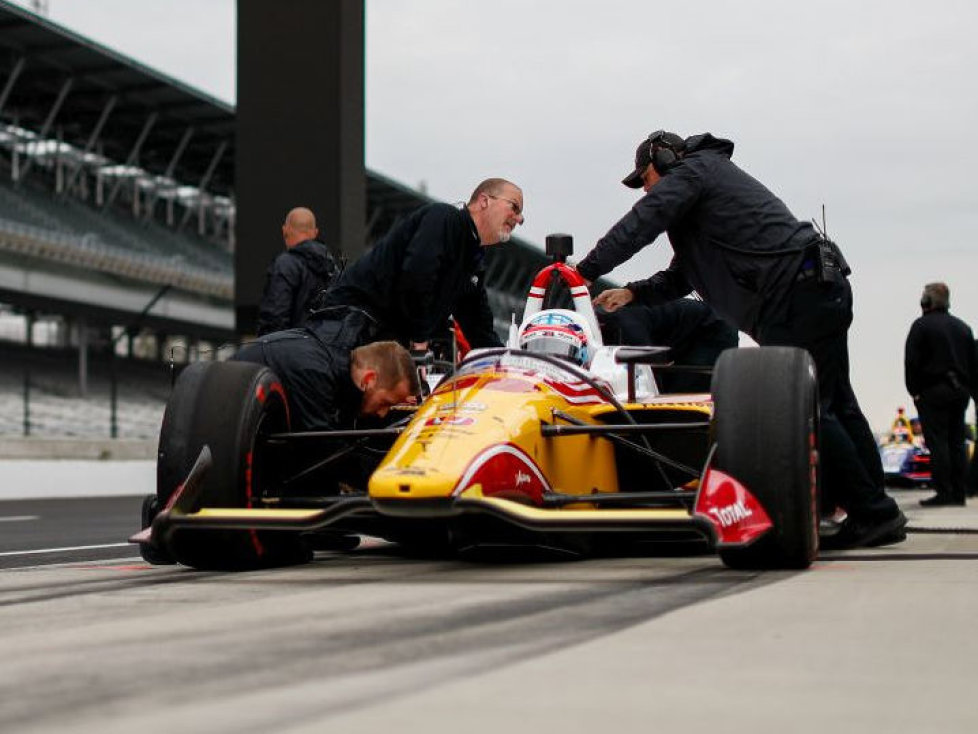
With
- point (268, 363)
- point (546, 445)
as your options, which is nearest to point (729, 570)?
point (546, 445)

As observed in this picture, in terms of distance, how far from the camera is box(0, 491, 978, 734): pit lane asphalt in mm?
2123

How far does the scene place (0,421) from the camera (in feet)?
78.7

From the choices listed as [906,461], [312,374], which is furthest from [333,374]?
[906,461]

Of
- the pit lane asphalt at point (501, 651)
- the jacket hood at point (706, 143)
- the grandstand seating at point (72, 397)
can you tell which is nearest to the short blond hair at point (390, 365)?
the pit lane asphalt at point (501, 651)

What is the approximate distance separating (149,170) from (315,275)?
118ft

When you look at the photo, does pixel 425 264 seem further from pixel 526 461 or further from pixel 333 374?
pixel 526 461

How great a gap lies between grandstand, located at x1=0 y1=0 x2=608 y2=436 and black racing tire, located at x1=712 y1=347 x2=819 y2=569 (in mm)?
21502

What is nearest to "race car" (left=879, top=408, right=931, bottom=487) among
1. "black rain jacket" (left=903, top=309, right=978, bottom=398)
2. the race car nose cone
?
"black rain jacket" (left=903, top=309, right=978, bottom=398)

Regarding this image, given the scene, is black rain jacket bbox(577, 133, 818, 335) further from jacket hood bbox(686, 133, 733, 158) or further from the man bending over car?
the man bending over car

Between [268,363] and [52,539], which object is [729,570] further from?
[52,539]

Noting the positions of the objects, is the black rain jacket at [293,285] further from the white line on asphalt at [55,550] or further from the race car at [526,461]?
the race car at [526,461]

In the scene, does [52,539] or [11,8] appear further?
[11,8]

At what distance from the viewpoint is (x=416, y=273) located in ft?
19.1

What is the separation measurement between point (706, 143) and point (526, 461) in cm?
180
